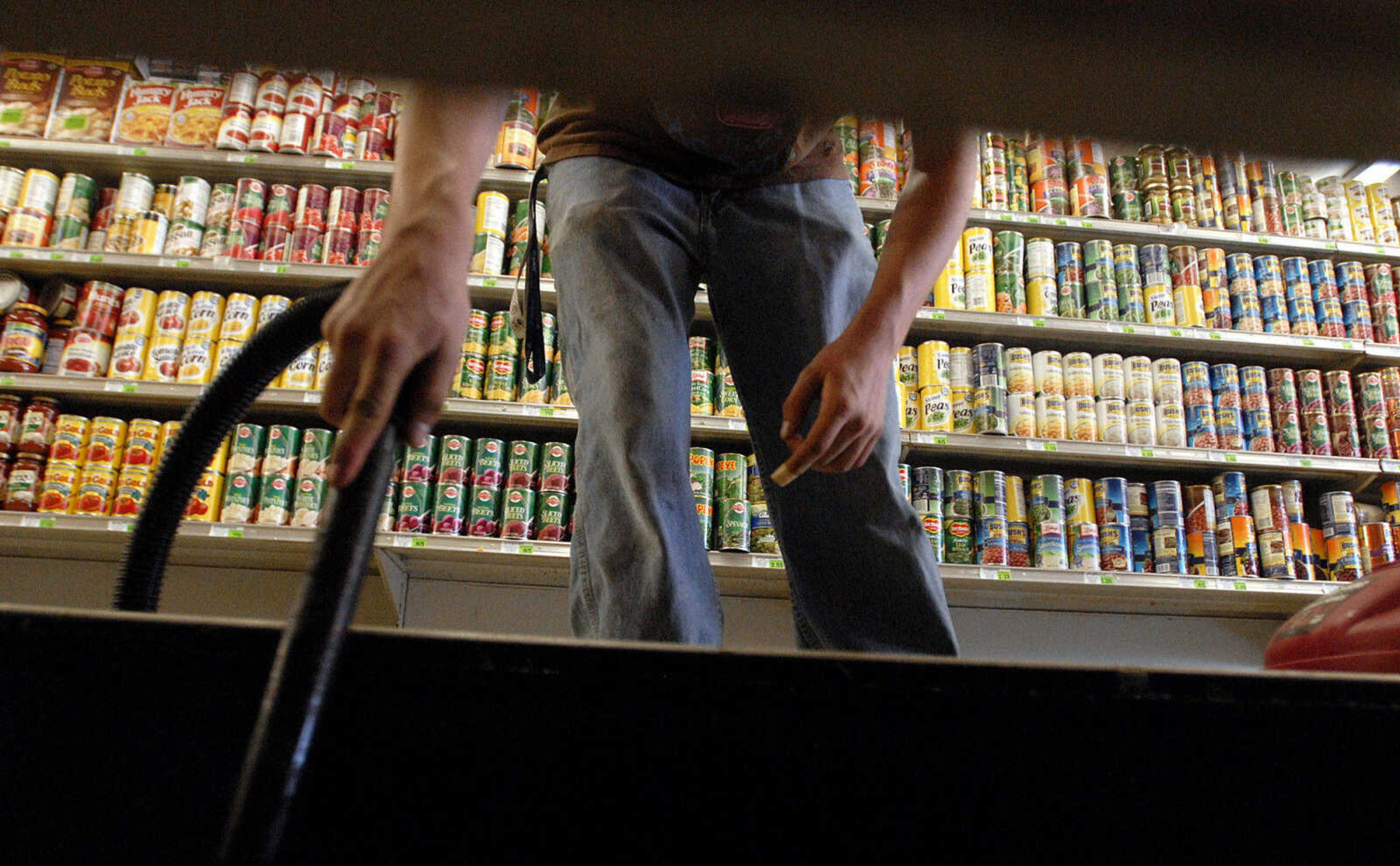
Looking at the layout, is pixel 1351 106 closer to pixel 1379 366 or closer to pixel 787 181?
pixel 787 181

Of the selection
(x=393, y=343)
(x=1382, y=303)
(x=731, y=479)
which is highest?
(x=1382, y=303)

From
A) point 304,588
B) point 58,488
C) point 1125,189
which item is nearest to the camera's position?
point 304,588

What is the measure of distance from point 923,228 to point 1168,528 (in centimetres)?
177

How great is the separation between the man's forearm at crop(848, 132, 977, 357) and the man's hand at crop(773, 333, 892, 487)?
0.06 metres

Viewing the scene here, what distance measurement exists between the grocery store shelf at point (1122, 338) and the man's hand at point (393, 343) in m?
2.08

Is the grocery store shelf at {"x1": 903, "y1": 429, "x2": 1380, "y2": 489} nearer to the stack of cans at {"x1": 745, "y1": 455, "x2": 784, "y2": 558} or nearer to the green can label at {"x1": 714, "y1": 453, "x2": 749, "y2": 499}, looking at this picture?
the stack of cans at {"x1": 745, "y1": 455, "x2": 784, "y2": 558}

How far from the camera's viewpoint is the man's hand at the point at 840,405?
35.9 inches

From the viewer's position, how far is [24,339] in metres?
2.41

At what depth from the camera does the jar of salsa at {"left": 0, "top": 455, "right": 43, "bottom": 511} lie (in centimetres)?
230

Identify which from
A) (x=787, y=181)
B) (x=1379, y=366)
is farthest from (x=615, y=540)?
(x=1379, y=366)

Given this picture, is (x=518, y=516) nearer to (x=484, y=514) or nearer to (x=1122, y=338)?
(x=484, y=514)

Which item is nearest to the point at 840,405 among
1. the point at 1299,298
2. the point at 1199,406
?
the point at 1199,406

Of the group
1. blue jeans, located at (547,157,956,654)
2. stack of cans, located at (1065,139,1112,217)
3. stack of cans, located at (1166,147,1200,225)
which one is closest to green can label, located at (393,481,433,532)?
blue jeans, located at (547,157,956,654)

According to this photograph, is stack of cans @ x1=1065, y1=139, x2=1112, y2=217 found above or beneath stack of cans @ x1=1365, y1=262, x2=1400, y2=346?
above
